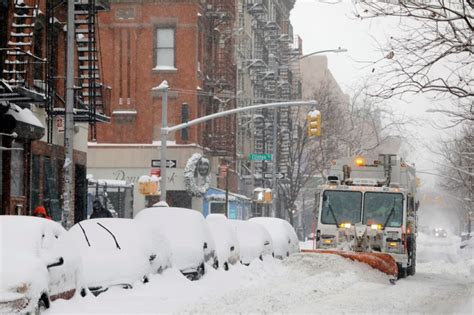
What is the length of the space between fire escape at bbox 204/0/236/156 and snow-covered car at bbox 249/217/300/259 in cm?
2160

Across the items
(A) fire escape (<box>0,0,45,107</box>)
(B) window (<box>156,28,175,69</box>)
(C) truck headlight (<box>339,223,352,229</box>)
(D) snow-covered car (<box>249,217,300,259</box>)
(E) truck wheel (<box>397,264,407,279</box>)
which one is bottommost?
(E) truck wheel (<box>397,264,407,279</box>)

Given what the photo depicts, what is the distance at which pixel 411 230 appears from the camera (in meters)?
29.0

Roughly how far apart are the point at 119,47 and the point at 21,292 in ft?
133

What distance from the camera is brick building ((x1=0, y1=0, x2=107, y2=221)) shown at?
89.1 feet

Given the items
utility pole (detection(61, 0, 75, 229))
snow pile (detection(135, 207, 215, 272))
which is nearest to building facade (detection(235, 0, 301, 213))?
utility pole (detection(61, 0, 75, 229))

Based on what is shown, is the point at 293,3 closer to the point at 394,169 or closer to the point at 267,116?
the point at 267,116

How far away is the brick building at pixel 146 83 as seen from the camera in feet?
171

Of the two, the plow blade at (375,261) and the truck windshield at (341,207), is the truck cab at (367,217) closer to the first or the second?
the truck windshield at (341,207)

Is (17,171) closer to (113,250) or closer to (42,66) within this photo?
(42,66)

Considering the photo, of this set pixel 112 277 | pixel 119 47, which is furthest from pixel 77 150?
pixel 112 277

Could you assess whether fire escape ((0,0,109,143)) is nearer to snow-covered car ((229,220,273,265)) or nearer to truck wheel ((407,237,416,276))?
snow-covered car ((229,220,273,265))

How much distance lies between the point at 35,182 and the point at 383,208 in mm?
11032

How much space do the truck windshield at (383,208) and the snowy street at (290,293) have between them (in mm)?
1635

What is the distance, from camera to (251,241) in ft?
89.7
